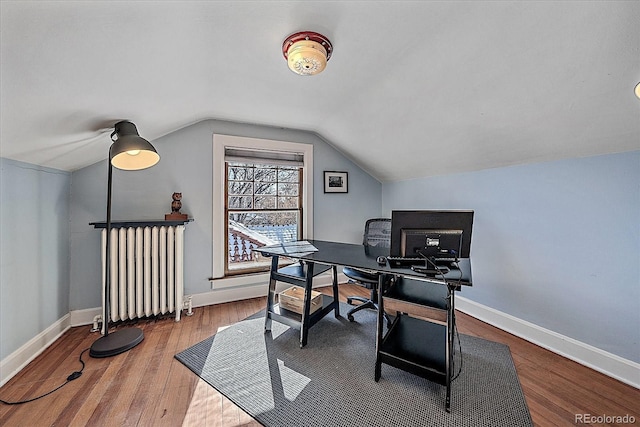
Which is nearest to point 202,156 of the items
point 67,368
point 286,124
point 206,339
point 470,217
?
point 286,124

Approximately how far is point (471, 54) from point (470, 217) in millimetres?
974

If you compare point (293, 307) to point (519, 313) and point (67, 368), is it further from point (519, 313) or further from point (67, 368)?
point (519, 313)

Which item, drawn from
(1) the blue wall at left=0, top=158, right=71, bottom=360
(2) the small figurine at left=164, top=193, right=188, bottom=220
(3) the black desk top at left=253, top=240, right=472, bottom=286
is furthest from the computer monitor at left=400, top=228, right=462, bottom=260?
(1) the blue wall at left=0, top=158, right=71, bottom=360

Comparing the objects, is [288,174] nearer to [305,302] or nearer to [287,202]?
[287,202]

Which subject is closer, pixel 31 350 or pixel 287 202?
pixel 31 350

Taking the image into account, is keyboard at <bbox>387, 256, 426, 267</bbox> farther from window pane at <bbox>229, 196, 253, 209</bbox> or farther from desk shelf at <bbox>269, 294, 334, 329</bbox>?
window pane at <bbox>229, 196, 253, 209</bbox>

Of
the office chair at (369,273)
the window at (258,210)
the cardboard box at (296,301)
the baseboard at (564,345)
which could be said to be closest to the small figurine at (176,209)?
the window at (258,210)

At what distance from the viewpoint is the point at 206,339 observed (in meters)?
2.23

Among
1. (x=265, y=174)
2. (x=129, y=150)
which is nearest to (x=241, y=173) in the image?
(x=265, y=174)

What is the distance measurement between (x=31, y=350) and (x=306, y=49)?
2861 mm

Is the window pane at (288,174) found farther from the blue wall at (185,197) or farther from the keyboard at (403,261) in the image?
the keyboard at (403,261)

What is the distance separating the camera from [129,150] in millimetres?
1710

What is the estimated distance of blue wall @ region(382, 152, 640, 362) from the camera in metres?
1.71

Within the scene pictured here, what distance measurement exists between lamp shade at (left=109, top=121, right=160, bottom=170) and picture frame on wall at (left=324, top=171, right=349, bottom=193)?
214 cm
